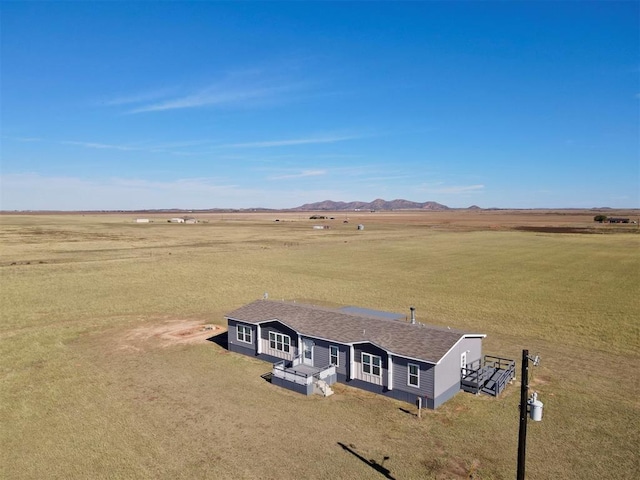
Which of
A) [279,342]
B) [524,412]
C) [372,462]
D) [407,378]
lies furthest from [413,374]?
[524,412]

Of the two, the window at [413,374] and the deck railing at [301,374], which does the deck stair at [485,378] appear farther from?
the deck railing at [301,374]

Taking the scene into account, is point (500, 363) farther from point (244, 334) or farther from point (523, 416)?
point (244, 334)

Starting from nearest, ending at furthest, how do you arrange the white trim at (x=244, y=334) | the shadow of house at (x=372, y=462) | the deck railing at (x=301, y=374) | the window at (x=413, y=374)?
the shadow of house at (x=372, y=462), the window at (x=413, y=374), the deck railing at (x=301, y=374), the white trim at (x=244, y=334)

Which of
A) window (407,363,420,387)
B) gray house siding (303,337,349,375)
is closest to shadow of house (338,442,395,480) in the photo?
window (407,363,420,387)

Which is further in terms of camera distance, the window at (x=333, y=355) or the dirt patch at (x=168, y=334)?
the dirt patch at (x=168, y=334)

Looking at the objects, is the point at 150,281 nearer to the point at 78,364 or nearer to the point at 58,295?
the point at 58,295

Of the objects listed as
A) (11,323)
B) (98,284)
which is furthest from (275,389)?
(98,284)

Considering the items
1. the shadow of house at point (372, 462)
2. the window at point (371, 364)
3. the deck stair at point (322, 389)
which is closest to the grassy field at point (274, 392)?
the shadow of house at point (372, 462)
